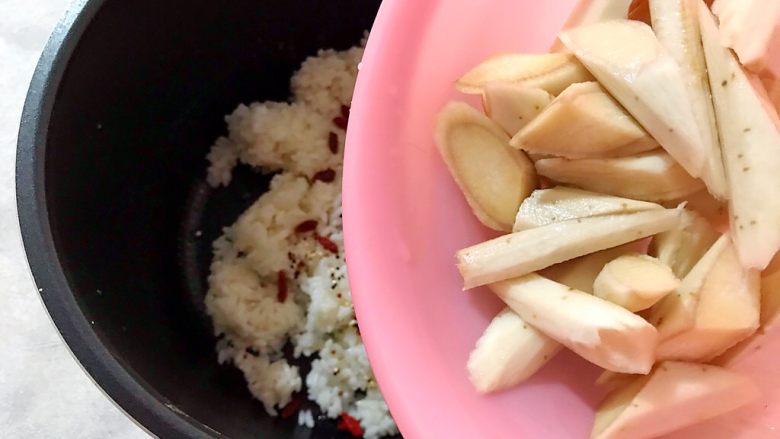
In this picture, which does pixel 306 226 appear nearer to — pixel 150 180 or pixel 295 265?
pixel 295 265

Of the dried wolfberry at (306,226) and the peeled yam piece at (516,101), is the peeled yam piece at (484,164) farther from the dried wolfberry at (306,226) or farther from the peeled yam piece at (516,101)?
the dried wolfberry at (306,226)

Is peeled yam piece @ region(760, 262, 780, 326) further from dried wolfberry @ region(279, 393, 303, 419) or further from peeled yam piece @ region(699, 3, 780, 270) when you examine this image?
dried wolfberry @ region(279, 393, 303, 419)

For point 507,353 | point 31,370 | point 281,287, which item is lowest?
point 31,370

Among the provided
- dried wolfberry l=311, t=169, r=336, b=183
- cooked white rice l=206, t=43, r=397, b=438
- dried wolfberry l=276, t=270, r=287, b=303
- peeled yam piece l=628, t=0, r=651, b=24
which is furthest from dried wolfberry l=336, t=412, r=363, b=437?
peeled yam piece l=628, t=0, r=651, b=24

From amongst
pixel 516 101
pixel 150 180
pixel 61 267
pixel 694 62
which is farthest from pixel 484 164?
pixel 150 180

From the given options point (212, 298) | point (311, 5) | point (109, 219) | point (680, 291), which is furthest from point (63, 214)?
point (680, 291)

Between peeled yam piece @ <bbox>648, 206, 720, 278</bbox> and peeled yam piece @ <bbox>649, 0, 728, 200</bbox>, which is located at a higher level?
peeled yam piece @ <bbox>649, 0, 728, 200</bbox>
